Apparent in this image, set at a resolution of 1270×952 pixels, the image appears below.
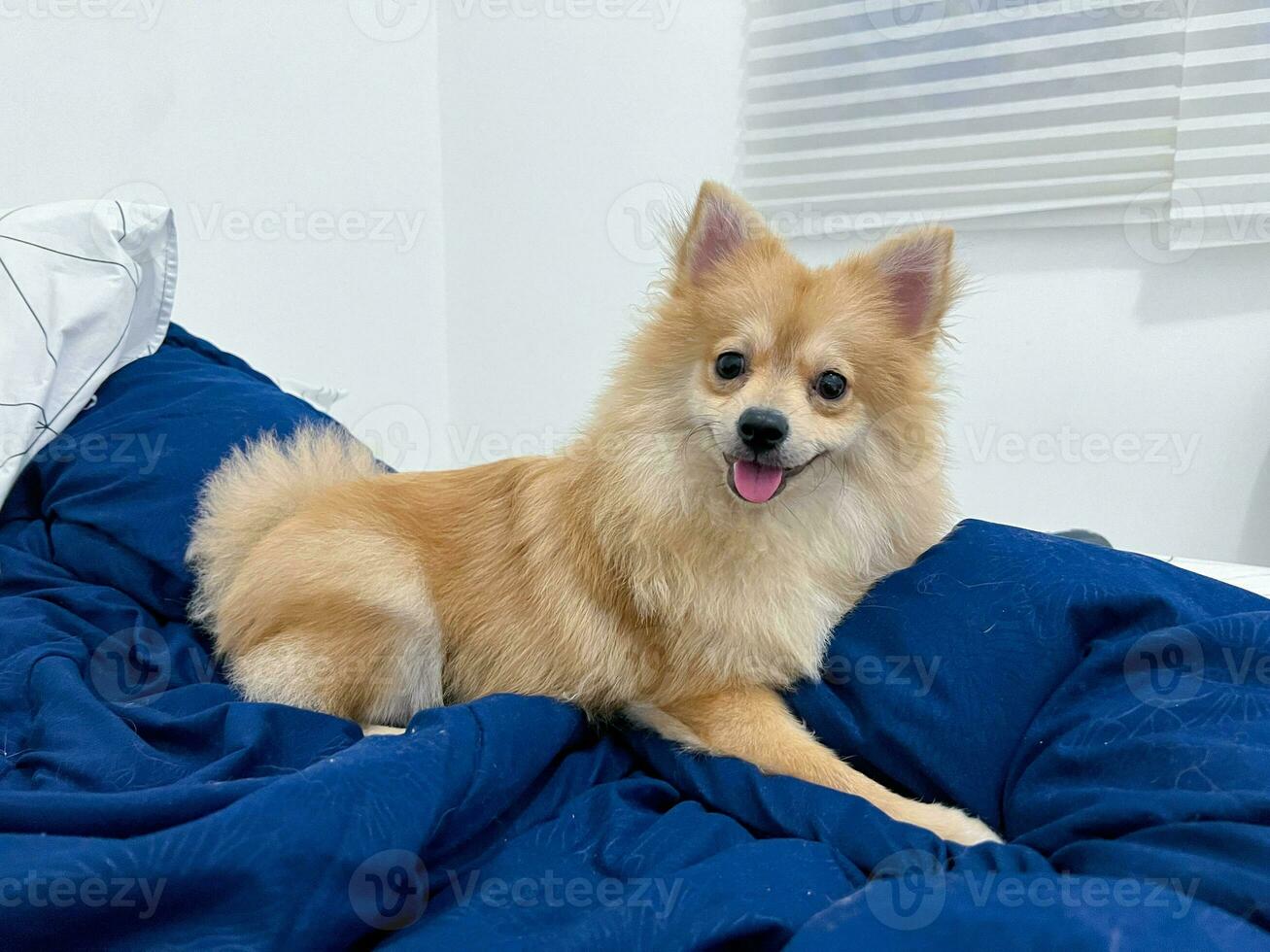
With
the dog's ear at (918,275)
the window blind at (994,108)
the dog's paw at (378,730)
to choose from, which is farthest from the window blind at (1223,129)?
the dog's paw at (378,730)

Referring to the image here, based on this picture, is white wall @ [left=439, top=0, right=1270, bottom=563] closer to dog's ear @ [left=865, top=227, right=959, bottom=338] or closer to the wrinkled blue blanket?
dog's ear @ [left=865, top=227, right=959, bottom=338]

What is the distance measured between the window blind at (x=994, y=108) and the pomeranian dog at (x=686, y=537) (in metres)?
1.67

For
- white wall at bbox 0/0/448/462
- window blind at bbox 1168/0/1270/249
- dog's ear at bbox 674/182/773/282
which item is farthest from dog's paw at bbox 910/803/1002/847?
white wall at bbox 0/0/448/462

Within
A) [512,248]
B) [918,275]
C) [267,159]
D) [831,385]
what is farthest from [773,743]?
[512,248]

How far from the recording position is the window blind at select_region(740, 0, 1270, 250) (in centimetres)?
259

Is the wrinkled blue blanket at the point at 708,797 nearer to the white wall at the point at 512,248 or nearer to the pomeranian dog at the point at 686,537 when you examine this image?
the pomeranian dog at the point at 686,537

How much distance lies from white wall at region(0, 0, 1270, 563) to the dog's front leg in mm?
1285

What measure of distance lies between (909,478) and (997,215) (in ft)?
5.84

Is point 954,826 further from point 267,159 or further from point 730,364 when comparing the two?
point 267,159

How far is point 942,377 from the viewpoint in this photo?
1.63m

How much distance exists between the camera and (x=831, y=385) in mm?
1446

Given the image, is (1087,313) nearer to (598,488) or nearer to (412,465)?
(598,488)

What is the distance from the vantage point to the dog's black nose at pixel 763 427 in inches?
53.3

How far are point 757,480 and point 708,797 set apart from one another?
479 millimetres
